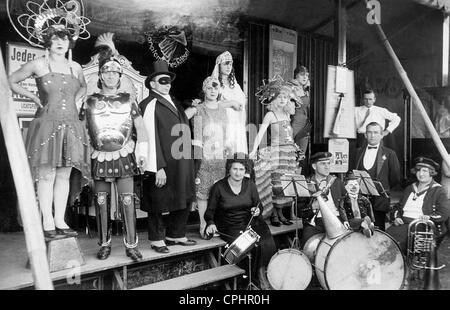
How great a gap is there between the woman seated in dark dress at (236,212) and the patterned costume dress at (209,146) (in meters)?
0.15

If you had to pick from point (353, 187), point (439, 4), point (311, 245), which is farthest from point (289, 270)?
point (439, 4)

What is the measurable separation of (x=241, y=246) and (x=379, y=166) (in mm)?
2199

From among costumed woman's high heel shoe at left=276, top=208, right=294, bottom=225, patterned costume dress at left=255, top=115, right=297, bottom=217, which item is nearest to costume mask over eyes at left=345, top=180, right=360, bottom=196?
patterned costume dress at left=255, top=115, right=297, bottom=217

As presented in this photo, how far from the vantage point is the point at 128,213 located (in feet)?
12.1

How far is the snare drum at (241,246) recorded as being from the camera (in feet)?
13.3

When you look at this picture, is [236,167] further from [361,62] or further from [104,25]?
[361,62]

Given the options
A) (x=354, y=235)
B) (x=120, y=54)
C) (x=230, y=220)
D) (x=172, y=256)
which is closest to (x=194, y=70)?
(x=120, y=54)

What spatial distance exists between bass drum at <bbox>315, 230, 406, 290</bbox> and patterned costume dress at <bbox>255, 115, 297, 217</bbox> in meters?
1.15

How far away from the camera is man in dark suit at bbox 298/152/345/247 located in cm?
457

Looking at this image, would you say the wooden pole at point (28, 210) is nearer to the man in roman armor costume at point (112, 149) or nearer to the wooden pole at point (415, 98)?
the man in roman armor costume at point (112, 149)

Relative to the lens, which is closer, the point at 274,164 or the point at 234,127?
the point at 234,127

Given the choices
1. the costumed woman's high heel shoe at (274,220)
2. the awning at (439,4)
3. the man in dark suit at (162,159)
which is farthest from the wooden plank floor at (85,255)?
the awning at (439,4)

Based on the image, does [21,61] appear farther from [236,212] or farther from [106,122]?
[236,212]
